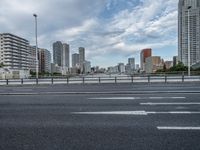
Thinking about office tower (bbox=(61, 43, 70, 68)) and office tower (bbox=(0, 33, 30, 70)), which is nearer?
office tower (bbox=(0, 33, 30, 70))

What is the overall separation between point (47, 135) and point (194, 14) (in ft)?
165

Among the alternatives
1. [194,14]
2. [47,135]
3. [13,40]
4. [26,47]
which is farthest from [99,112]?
[26,47]

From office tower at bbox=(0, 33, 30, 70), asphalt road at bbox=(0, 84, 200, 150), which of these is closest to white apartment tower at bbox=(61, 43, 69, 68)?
office tower at bbox=(0, 33, 30, 70)

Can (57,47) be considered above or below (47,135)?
above

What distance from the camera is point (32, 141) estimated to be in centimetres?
505

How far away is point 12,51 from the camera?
134m

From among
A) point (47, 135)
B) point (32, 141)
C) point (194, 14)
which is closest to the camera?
point (32, 141)

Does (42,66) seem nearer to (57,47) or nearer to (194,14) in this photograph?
(57,47)

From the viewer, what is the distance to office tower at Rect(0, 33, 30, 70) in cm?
13150

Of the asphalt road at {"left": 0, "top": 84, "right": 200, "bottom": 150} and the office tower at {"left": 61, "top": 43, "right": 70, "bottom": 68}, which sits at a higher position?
the office tower at {"left": 61, "top": 43, "right": 70, "bottom": 68}

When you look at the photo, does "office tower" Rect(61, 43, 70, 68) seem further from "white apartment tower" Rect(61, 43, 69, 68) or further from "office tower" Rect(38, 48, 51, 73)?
"office tower" Rect(38, 48, 51, 73)

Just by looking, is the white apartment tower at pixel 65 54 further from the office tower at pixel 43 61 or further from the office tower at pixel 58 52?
the office tower at pixel 43 61

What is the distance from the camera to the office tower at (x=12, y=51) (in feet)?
431

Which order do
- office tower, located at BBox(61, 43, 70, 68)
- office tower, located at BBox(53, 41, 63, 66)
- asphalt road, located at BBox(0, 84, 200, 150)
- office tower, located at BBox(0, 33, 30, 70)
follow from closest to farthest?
asphalt road, located at BBox(0, 84, 200, 150)
office tower, located at BBox(0, 33, 30, 70)
office tower, located at BBox(53, 41, 63, 66)
office tower, located at BBox(61, 43, 70, 68)
